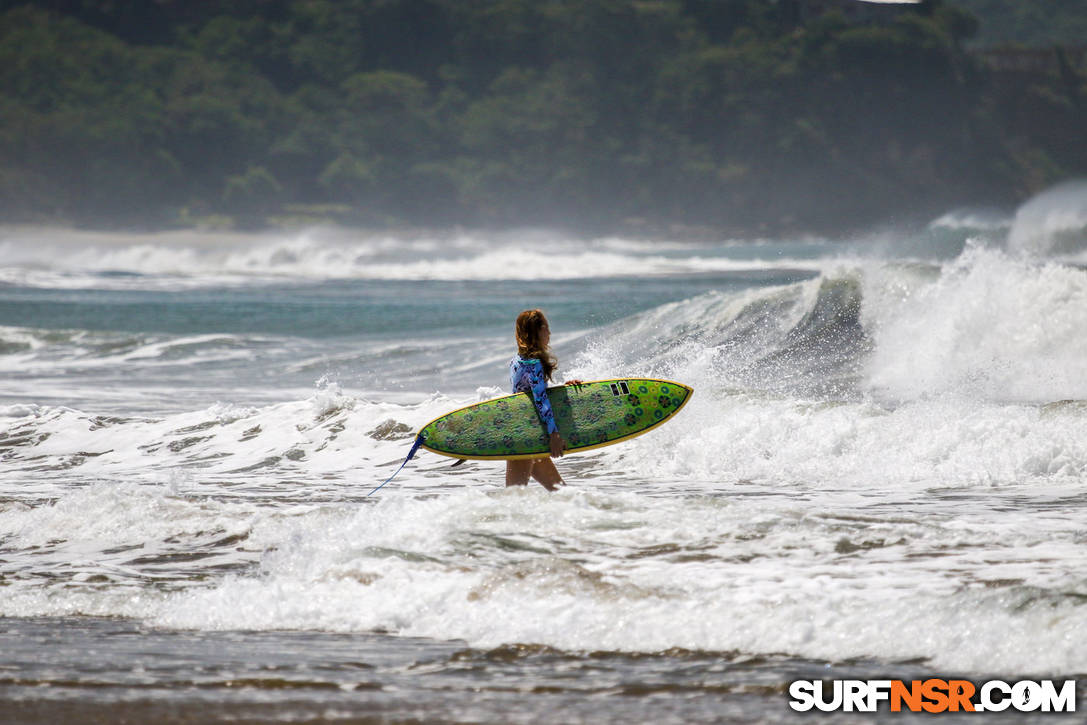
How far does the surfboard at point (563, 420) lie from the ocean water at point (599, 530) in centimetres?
49

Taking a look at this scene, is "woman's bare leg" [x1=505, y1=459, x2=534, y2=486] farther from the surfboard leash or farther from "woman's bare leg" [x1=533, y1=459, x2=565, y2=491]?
the surfboard leash

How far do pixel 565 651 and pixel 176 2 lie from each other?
107 metres

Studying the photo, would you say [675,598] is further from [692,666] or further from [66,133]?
[66,133]

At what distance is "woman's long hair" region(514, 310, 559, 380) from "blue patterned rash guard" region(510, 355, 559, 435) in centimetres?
3

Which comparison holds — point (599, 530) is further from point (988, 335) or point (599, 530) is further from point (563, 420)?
point (988, 335)

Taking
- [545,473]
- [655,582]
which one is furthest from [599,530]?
[545,473]

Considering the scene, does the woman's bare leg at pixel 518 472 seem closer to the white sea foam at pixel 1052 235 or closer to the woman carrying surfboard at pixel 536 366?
the woman carrying surfboard at pixel 536 366

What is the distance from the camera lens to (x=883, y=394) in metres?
11.6

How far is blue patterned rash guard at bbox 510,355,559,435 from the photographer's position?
6.62m

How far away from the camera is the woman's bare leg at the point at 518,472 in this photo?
272 inches

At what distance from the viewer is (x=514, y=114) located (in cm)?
9125

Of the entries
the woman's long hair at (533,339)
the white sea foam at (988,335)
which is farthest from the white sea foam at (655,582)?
the white sea foam at (988,335)

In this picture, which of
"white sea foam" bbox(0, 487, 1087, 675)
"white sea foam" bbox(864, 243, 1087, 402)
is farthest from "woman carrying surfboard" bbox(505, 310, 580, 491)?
"white sea foam" bbox(864, 243, 1087, 402)

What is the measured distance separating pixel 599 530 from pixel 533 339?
1090 millimetres
